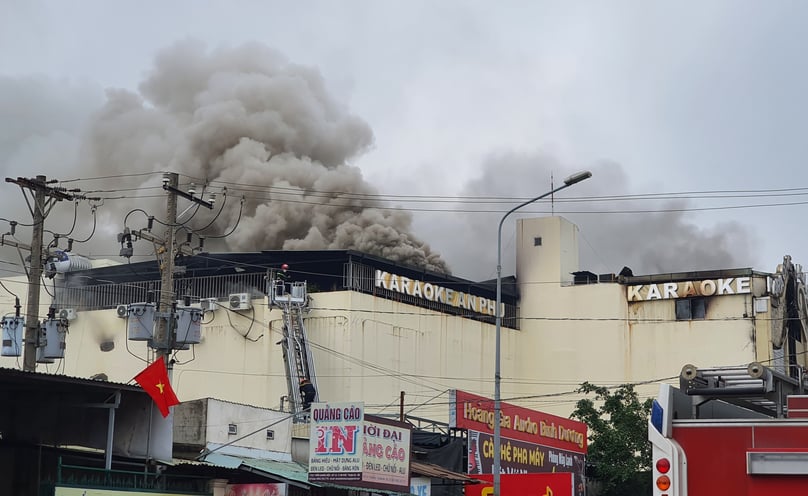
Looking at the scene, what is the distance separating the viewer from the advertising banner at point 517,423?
109 ft

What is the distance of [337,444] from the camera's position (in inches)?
962

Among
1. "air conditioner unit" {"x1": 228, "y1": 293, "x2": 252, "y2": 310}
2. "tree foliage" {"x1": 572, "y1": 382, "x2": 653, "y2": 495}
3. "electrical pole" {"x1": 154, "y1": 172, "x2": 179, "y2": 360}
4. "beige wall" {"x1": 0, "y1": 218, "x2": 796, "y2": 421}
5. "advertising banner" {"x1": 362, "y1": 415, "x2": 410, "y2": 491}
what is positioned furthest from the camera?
"air conditioner unit" {"x1": 228, "y1": 293, "x2": 252, "y2": 310}

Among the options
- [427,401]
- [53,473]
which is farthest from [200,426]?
[427,401]

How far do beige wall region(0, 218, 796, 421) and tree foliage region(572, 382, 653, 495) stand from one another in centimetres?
812

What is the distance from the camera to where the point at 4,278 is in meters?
60.8

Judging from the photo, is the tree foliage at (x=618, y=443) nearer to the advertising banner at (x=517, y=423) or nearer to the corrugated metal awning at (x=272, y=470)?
the advertising banner at (x=517, y=423)

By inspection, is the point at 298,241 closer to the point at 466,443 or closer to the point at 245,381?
the point at 245,381

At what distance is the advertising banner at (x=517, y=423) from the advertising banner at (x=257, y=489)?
389 inches

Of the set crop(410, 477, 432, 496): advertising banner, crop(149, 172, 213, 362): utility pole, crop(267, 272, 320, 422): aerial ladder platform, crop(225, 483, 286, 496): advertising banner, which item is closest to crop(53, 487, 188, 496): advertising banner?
crop(225, 483, 286, 496): advertising banner

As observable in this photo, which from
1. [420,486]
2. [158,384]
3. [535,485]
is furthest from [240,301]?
[158,384]

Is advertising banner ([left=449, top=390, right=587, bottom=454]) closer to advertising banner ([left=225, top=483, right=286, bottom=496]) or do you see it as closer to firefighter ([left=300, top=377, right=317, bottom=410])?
advertising banner ([left=225, top=483, right=286, bottom=496])

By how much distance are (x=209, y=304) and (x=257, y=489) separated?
2659 centimetres

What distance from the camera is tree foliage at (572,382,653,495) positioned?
42406mm

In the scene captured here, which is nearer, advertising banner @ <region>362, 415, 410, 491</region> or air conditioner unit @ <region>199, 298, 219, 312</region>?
advertising banner @ <region>362, 415, 410, 491</region>
